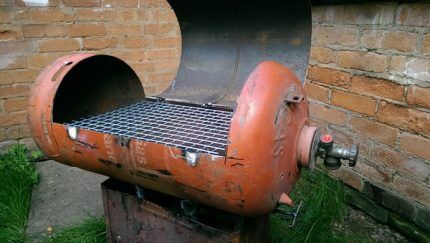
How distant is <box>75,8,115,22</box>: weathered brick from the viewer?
352cm

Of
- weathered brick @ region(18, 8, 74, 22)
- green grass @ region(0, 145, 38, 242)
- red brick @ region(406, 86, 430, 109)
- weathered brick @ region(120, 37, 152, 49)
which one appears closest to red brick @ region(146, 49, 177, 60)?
weathered brick @ region(120, 37, 152, 49)

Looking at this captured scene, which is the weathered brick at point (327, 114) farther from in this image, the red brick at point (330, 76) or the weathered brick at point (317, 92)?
the red brick at point (330, 76)

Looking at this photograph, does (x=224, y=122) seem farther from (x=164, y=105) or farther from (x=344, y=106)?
(x=344, y=106)

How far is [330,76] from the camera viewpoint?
2.86 metres

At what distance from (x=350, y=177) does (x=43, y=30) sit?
3172mm

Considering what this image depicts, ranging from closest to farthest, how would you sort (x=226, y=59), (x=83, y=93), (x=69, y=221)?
(x=83, y=93) < (x=226, y=59) < (x=69, y=221)

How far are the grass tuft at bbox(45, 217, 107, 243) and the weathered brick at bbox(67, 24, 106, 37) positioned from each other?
2.01 metres

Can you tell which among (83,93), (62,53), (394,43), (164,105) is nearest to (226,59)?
(164,105)

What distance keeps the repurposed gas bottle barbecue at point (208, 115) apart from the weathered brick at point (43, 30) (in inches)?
64.1

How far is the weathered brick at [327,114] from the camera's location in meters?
2.82

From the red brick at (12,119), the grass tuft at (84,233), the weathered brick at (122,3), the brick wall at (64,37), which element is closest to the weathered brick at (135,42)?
the brick wall at (64,37)

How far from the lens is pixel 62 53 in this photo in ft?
11.6

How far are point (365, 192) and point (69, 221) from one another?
233cm

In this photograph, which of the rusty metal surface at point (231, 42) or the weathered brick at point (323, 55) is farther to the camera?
the weathered brick at point (323, 55)
